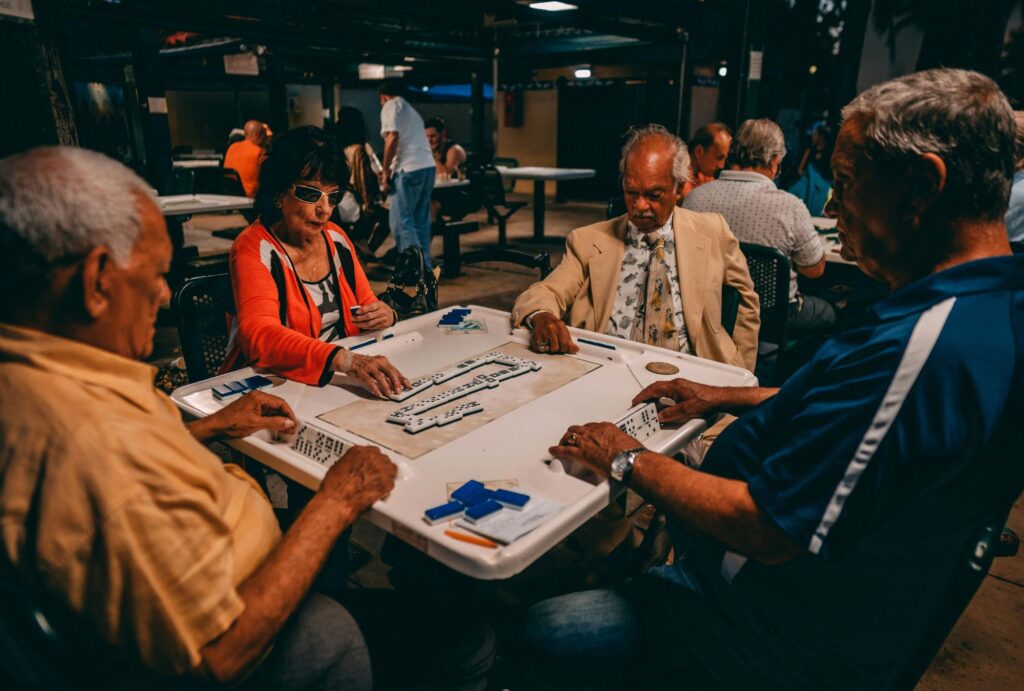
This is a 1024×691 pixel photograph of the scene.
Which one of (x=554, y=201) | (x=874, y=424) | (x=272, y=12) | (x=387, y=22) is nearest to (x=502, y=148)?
(x=554, y=201)

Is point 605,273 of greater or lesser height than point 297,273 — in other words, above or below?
below

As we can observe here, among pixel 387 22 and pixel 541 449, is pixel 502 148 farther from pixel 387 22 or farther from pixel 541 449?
pixel 541 449

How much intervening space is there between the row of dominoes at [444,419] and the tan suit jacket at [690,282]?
3.19ft

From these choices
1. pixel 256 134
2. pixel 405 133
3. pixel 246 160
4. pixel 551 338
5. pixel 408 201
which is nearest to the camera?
pixel 551 338

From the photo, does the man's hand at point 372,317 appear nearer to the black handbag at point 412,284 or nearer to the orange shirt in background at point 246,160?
the black handbag at point 412,284

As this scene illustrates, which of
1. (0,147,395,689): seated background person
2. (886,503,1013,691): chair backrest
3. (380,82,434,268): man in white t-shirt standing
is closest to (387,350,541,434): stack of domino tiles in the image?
(0,147,395,689): seated background person

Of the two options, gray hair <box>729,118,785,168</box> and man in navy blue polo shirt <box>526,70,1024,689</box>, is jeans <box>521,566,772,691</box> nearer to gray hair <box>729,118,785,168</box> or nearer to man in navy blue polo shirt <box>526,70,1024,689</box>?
man in navy blue polo shirt <box>526,70,1024,689</box>

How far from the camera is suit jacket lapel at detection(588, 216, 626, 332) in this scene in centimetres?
279

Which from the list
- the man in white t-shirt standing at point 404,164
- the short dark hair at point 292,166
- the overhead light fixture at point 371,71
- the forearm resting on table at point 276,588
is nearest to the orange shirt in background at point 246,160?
the man in white t-shirt standing at point 404,164

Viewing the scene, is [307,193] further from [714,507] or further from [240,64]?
[240,64]

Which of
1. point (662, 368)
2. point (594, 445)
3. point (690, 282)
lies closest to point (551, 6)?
point (690, 282)

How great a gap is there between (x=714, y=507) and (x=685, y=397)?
613 mm

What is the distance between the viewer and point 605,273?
2.80m

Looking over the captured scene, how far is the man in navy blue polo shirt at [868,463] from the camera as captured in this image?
0.98 metres
